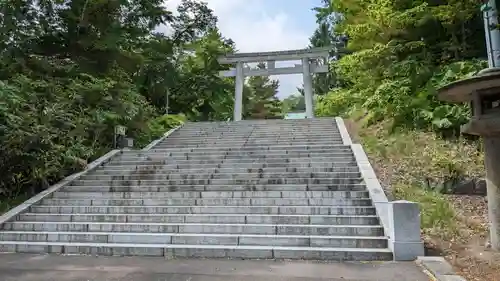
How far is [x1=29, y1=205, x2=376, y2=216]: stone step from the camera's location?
733 centimetres

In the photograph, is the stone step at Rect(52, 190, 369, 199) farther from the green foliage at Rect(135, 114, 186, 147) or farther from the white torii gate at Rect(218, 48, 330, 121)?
the white torii gate at Rect(218, 48, 330, 121)

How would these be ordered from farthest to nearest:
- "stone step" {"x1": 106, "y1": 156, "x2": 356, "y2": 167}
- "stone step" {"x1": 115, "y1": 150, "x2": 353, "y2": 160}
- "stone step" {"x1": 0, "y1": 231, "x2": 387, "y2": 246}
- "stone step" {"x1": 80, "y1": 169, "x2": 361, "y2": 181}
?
1. "stone step" {"x1": 115, "y1": 150, "x2": 353, "y2": 160}
2. "stone step" {"x1": 106, "y1": 156, "x2": 356, "y2": 167}
3. "stone step" {"x1": 80, "y1": 169, "x2": 361, "y2": 181}
4. "stone step" {"x1": 0, "y1": 231, "x2": 387, "y2": 246}

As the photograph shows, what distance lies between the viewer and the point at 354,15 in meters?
16.0

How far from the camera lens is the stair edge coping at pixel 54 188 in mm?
7820

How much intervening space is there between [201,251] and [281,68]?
56.3 ft

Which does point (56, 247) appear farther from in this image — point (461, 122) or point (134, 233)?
point (461, 122)

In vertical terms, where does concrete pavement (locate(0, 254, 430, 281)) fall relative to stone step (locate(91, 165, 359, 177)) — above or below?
below

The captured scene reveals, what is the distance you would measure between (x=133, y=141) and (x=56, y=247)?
7.80 m

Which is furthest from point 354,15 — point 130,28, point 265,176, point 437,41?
point 265,176

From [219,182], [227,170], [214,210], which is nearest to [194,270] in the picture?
[214,210]

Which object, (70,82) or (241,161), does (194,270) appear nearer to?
(241,161)

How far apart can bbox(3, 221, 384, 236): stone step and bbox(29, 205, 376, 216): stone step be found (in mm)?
568

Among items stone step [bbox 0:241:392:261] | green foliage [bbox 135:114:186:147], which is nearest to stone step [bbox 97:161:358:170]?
stone step [bbox 0:241:392:261]

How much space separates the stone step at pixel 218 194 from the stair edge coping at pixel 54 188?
9.2 inches
